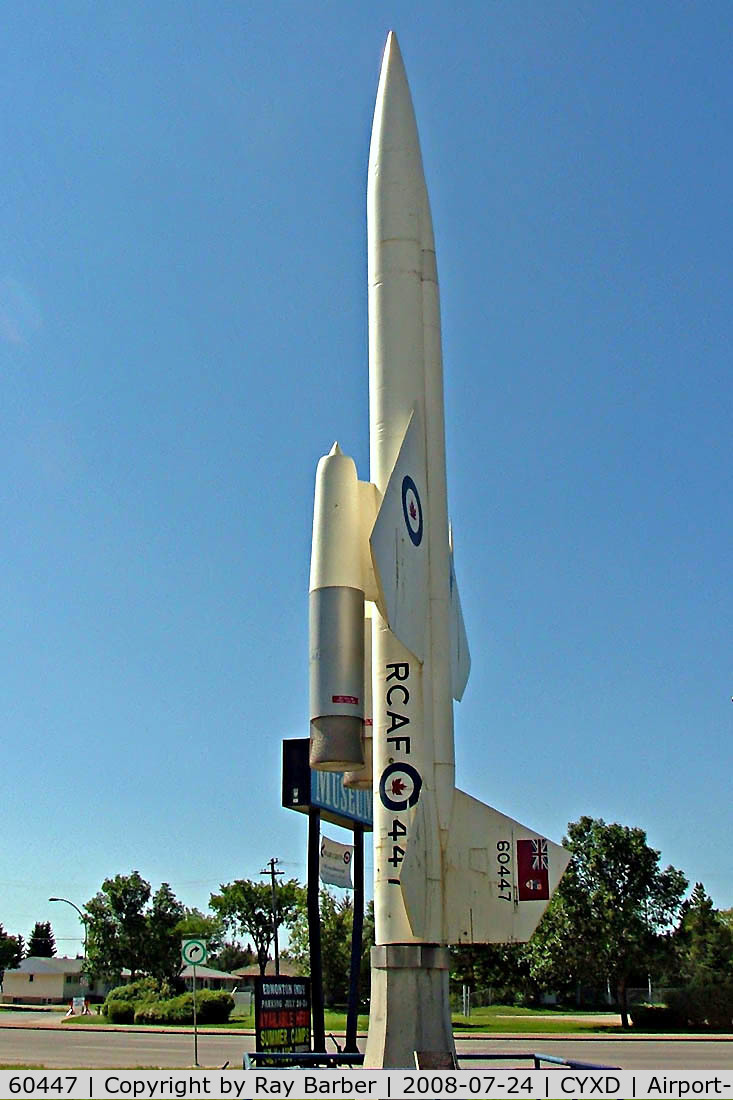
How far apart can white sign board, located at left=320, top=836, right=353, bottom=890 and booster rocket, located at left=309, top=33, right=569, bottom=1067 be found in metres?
6.00

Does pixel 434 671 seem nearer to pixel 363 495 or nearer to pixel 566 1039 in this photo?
pixel 363 495

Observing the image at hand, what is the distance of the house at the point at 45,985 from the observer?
92.6 metres

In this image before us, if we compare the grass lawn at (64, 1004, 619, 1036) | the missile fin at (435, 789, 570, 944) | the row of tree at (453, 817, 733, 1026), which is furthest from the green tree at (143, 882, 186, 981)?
the missile fin at (435, 789, 570, 944)

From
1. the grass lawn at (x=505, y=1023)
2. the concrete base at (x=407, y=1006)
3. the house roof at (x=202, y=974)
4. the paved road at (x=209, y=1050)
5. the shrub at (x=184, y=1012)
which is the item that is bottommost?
the house roof at (x=202, y=974)

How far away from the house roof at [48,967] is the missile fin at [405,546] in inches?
3494

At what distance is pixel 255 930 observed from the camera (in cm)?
7619

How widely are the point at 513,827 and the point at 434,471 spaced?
5267 millimetres

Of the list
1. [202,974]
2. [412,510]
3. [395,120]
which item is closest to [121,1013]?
[202,974]

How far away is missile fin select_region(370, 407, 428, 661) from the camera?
14668mm

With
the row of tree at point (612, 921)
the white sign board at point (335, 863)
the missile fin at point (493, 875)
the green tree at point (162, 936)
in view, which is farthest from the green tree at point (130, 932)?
the missile fin at point (493, 875)

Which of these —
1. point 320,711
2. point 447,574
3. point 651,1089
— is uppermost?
point 447,574

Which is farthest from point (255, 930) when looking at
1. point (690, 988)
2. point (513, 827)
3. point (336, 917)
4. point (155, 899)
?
point (513, 827)

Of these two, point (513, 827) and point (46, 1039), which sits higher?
point (513, 827)

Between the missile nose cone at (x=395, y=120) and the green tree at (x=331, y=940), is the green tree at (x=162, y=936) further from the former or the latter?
the missile nose cone at (x=395, y=120)
